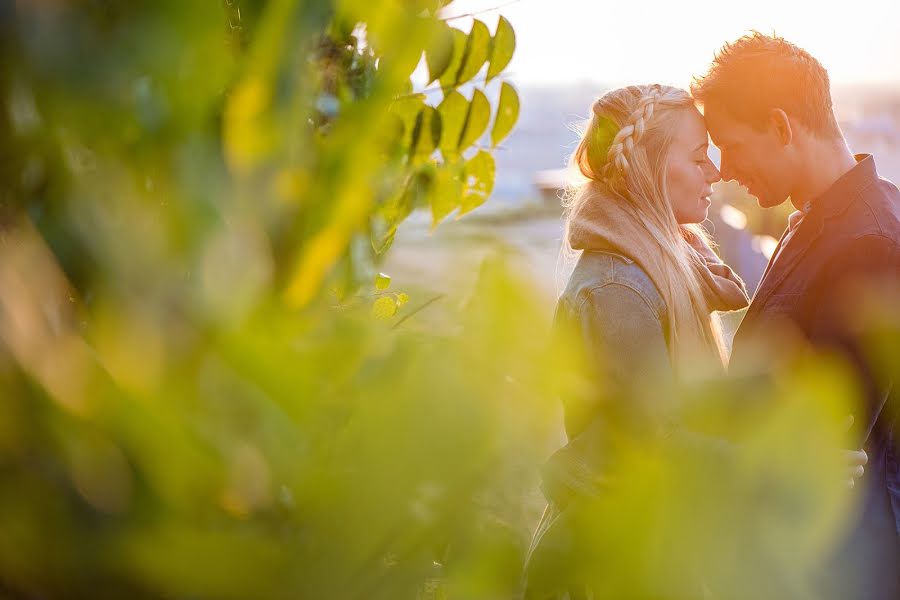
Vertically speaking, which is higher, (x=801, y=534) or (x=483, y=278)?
(x=483, y=278)

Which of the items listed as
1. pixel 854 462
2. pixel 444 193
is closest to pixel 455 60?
pixel 444 193

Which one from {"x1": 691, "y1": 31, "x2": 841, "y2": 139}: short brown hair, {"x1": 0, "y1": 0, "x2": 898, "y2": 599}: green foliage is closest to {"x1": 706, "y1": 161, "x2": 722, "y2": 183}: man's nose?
{"x1": 691, "y1": 31, "x2": 841, "y2": 139}: short brown hair

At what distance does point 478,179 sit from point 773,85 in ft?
5.51

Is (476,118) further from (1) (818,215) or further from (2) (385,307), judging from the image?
(1) (818,215)

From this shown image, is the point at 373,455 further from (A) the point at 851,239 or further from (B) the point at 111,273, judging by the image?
(A) the point at 851,239

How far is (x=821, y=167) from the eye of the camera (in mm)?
2227

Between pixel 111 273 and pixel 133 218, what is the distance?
3cm

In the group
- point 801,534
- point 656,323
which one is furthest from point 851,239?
point 801,534

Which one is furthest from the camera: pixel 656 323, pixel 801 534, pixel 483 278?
pixel 656 323

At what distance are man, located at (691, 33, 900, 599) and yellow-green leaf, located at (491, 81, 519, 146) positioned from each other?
4.56 feet

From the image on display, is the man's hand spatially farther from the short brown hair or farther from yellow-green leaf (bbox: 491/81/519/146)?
the short brown hair

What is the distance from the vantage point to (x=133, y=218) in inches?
14.2

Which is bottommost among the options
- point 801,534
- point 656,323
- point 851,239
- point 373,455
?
point 656,323

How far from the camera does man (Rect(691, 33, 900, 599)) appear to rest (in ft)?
6.36
